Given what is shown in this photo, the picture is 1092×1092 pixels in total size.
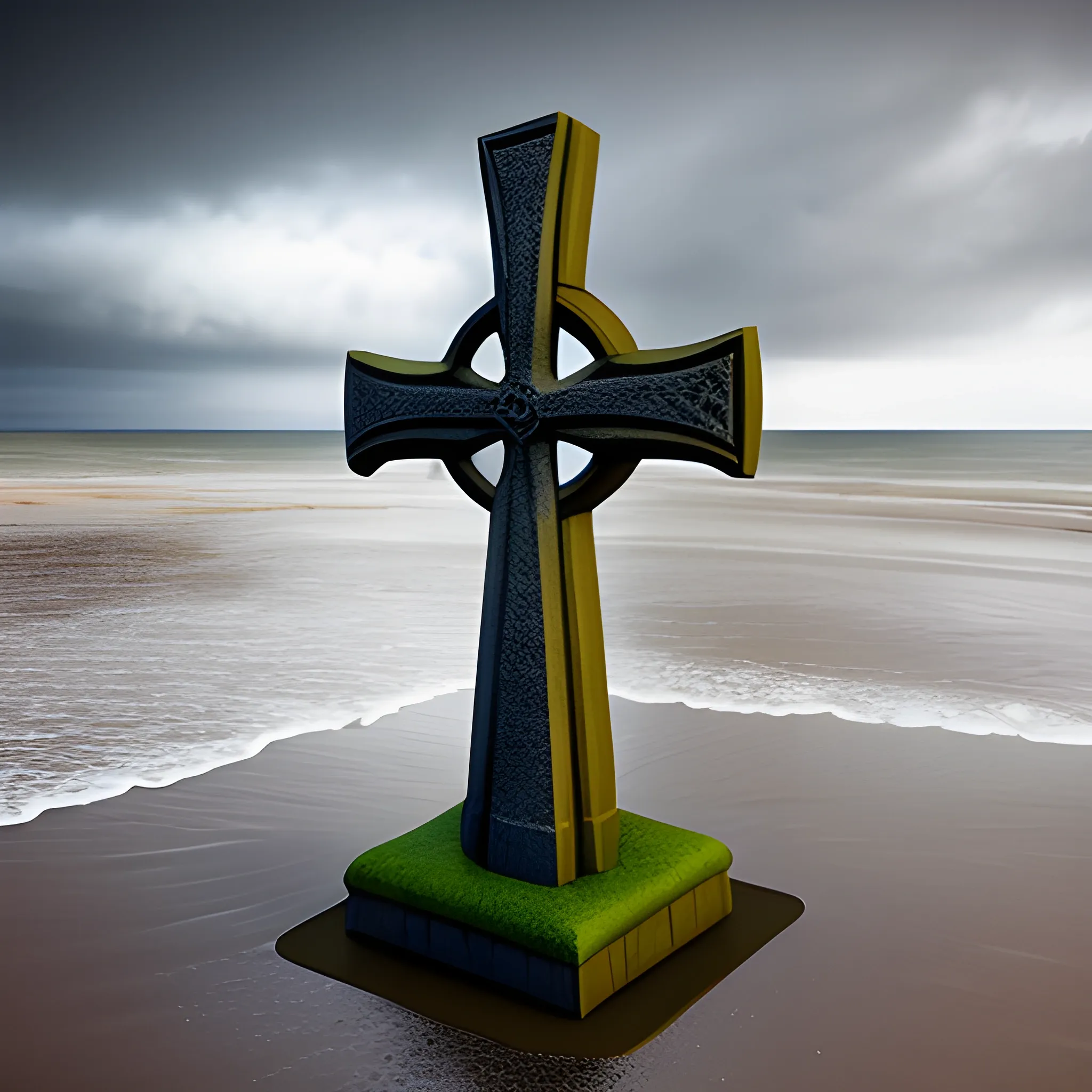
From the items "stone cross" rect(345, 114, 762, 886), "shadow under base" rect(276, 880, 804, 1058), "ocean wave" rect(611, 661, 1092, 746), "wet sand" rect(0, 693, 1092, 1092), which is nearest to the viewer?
"wet sand" rect(0, 693, 1092, 1092)

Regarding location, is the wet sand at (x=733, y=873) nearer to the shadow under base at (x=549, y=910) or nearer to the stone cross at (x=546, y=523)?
the shadow under base at (x=549, y=910)

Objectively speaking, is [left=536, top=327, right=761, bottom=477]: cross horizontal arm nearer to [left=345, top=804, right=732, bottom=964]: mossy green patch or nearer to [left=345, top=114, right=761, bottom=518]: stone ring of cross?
[left=345, top=114, right=761, bottom=518]: stone ring of cross

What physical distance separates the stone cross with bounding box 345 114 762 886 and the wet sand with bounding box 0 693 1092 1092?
664 mm

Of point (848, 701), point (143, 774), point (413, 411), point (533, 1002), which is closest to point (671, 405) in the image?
point (413, 411)

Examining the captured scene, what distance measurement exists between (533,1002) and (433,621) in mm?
5542

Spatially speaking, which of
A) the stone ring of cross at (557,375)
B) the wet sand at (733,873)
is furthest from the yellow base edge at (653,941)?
the stone ring of cross at (557,375)

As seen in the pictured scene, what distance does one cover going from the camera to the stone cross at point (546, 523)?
10.3ft

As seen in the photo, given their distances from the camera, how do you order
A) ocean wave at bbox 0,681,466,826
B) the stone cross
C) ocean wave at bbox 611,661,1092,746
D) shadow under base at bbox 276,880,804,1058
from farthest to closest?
ocean wave at bbox 611,661,1092,746
ocean wave at bbox 0,681,466,826
the stone cross
shadow under base at bbox 276,880,804,1058

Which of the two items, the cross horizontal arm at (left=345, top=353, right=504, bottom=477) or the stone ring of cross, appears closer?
the stone ring of cross

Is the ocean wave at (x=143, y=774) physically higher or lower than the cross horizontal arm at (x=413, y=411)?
lower

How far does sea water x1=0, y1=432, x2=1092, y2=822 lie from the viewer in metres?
5.53

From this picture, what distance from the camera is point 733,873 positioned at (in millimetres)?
3834

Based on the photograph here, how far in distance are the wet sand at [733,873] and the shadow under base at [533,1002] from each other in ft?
0.16

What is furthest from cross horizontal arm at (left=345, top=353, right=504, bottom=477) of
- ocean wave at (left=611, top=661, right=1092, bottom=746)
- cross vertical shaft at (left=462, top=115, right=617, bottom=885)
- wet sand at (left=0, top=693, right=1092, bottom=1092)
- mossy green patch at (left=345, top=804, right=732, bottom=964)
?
ocean wave at (left=611, top=661, right=1092, bottom=746)
